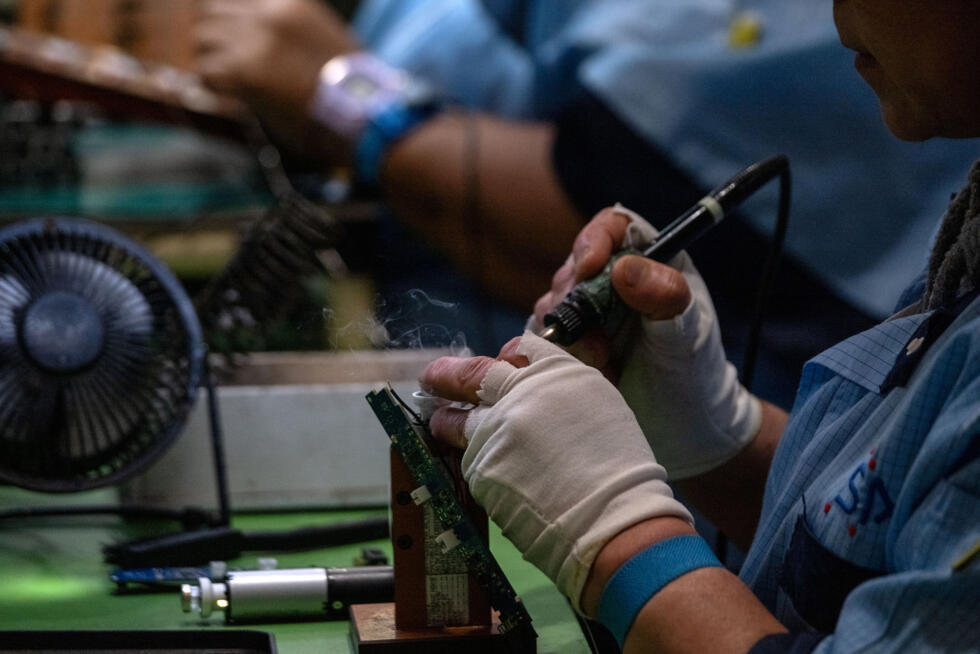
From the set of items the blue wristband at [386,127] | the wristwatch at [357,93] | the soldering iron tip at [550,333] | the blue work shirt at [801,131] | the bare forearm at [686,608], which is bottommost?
the bare forearm at [686,608]

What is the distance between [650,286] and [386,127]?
4.70 ft

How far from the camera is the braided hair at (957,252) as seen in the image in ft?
2.32

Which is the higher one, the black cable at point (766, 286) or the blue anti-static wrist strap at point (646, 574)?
the black cable at point (766, 286)

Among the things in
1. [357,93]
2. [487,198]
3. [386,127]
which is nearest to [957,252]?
[487,198]

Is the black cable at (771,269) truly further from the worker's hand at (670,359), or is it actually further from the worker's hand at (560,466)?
the worker's hand at (560,466)

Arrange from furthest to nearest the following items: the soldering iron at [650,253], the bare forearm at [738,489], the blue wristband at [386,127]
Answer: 1. the blue wristband at [386,127]
2. the bare forearm at [738,489]
3. the soldering iron at [650,253]

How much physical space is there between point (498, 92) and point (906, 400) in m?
1.95

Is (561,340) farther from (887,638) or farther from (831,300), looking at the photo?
(831,300)

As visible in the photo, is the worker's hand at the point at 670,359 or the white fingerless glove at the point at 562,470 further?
the worker's hand at the point at 670,359

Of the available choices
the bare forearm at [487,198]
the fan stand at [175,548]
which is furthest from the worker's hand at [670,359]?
the bare forearm at [487,198]

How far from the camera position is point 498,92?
8.18ft

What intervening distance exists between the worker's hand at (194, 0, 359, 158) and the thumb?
1592 mm

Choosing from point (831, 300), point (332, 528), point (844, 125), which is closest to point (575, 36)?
point (844, 125)

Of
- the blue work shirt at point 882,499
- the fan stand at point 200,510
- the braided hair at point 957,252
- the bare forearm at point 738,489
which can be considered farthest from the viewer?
the fan stand at point 200,510
